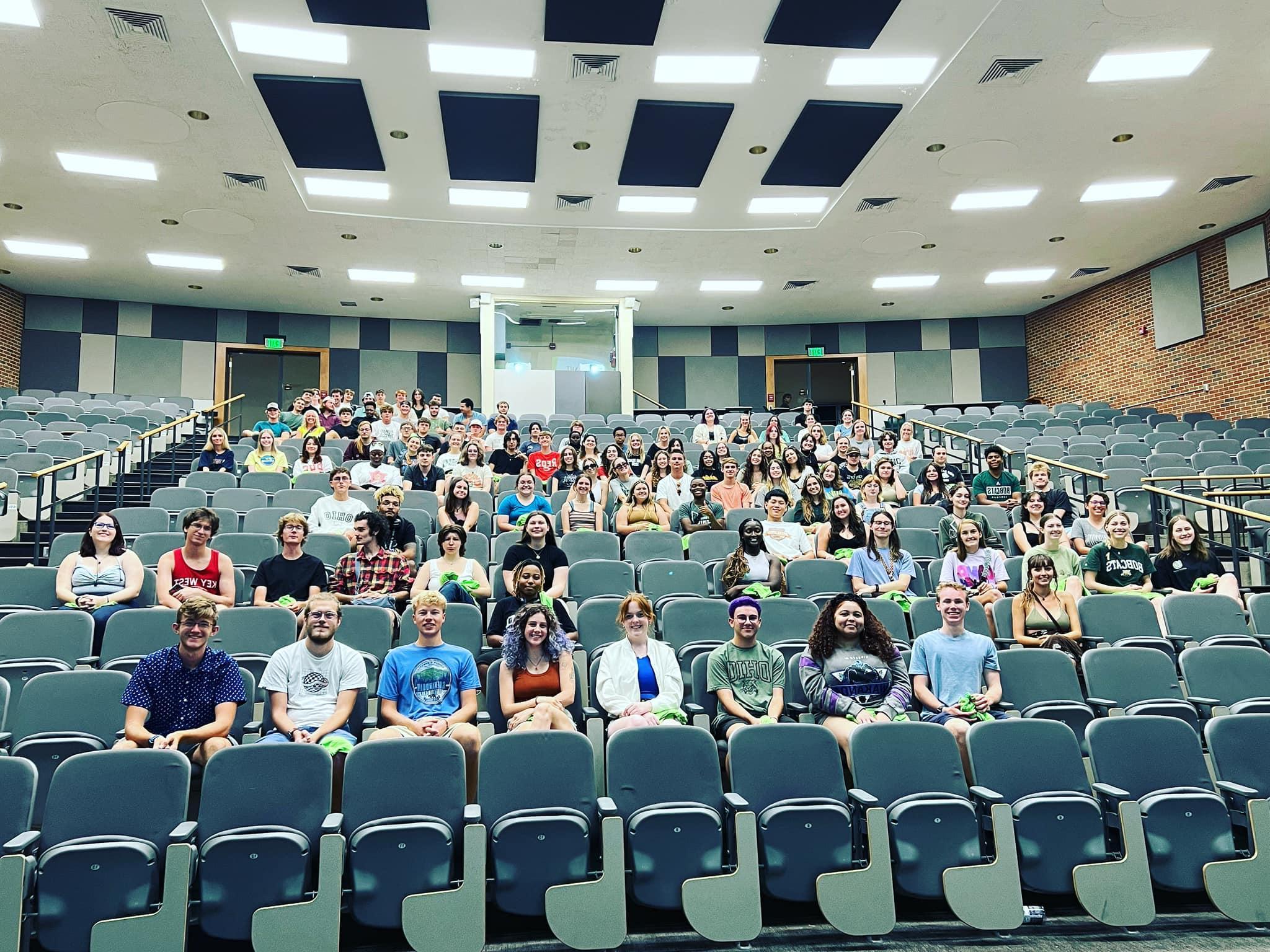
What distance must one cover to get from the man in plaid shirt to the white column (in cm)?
830

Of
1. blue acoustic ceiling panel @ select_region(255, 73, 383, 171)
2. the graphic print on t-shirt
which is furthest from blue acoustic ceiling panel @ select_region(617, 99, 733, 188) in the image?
the graphic print on t-shirt

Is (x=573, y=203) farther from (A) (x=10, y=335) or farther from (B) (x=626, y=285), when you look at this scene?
(A) (x=10, y=335)

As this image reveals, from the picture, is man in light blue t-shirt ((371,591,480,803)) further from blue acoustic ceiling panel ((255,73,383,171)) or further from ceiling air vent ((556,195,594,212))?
ceiling air vent ((556,195,594,212))

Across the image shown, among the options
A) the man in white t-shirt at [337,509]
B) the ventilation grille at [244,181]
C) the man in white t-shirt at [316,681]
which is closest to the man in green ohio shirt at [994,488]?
the man in white t-shirt at [337,509]

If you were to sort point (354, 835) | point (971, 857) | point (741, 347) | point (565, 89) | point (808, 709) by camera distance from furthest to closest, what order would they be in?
point (741, 347)
point (565, 89)
point (808, 709)
point (971, 857)
point (354, 835)

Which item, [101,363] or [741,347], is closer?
[101,363]

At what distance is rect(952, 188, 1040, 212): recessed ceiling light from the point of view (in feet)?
30.1

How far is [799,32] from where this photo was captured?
639 cm

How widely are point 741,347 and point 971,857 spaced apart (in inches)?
507

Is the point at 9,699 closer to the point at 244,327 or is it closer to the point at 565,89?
the point at 565,89

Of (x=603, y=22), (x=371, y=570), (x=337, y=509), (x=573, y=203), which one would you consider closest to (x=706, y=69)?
(x=603, y=22)

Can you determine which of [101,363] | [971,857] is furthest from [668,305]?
[971,857]

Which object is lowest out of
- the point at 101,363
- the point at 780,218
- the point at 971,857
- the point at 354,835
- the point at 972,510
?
the point at 971,857

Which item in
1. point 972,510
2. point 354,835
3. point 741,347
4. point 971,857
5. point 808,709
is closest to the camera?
point 354,835
